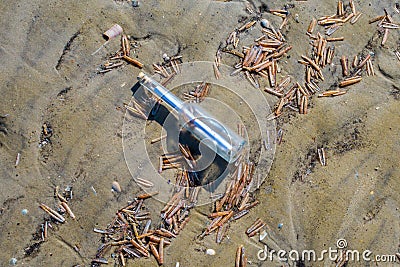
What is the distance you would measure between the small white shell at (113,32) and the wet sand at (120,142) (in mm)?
59

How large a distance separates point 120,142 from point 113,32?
1289mm

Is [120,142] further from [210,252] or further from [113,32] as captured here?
[210,252]

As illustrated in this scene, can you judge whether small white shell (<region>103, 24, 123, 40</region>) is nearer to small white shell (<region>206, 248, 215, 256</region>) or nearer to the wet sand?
the wet sand

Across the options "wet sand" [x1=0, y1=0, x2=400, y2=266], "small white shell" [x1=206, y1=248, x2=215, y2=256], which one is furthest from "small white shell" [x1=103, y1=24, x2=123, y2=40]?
"small white shell" [x1=206, y1=248, x2=215, y2=256]

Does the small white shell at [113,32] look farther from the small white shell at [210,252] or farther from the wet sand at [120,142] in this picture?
the small white shell at [210,252]

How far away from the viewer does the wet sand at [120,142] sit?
498 centimetres

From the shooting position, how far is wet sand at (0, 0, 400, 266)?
498 centimetres

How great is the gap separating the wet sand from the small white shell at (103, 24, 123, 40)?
59 millimetres

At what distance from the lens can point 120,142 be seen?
512 cm

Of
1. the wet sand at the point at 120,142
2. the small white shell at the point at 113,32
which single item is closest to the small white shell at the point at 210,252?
the wet sand at the point at 120,142

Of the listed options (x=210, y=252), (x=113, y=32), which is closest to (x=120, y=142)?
(x=113, y=32)

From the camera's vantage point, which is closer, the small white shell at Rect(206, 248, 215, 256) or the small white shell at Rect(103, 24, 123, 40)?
the small white shell at Rect(206, 248, 215, 256)

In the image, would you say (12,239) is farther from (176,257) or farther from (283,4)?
(283,4)

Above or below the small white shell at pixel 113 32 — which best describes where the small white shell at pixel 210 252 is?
below
